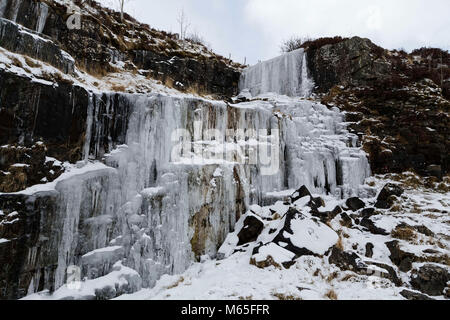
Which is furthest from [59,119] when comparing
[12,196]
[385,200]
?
[385,200]

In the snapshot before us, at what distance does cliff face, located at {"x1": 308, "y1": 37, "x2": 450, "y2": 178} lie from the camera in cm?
1164

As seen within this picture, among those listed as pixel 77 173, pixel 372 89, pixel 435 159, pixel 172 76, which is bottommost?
pixel 77 173

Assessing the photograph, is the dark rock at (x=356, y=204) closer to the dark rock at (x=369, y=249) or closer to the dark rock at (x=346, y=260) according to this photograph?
the dark rock at (x=369, y=249)

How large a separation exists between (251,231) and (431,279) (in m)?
4.72

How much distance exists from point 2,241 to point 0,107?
3.14 metres

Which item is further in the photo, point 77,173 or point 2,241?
point 77,173

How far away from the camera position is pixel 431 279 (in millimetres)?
6129

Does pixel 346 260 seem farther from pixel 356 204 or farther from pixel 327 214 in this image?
pixel 356 204

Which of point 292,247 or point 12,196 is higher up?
point 12,196

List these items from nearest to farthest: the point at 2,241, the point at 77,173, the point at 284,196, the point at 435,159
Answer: the point at 2,241 < the point at 77,173 < the point at 284,196 < the point at 435,159

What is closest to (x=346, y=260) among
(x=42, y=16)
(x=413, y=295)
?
(x=413, y=295)

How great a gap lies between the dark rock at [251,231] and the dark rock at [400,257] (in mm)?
3840

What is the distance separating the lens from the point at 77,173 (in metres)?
6.70

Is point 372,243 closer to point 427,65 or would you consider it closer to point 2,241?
point 2,241
